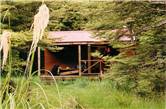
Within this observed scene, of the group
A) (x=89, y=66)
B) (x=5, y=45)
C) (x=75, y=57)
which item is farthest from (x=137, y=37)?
(x=75, y=57)

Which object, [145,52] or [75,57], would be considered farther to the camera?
[75,57]

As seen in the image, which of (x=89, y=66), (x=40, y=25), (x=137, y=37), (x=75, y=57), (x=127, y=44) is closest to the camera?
(x=40, y=25)

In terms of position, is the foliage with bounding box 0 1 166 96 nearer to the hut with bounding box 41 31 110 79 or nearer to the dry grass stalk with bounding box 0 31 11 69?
Answer: the hut with bounding box 41 31 110 79

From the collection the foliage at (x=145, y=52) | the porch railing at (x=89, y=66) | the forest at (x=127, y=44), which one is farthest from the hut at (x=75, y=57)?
the foliage at (x=145, y=52)

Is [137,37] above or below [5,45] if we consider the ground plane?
below

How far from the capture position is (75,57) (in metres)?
14.2

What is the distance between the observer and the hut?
38.3 feet

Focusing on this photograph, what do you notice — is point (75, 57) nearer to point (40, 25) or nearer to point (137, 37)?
point (137, 37)

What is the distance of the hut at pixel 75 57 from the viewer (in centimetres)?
1169

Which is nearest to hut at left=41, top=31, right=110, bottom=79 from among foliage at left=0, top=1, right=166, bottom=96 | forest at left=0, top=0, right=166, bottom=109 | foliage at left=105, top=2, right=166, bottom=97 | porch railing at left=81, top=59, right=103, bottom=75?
porch railing at left=81, top=59, right=103, bottom=75

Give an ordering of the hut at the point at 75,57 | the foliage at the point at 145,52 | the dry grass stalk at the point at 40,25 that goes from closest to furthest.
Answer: the dry grass stalk at the point at 40,25 < the foliage at the point at 145,52 < the hut at the point at 75,57

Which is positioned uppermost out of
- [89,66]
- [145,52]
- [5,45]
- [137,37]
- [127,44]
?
[5,45]

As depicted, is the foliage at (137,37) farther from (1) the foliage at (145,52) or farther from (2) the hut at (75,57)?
(2) the hut at (75,57)

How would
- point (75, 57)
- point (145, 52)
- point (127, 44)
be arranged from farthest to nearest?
point (75, 57) → point (127, 44) → point (145, 52)
